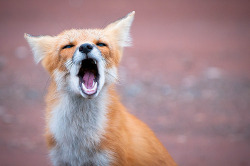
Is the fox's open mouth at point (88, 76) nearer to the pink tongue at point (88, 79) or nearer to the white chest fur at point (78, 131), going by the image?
the pink tongue at point (88, 79)

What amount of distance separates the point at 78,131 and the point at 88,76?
781 mm

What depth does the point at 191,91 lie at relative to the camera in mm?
10984

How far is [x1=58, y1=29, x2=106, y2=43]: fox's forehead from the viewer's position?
484 centimetres

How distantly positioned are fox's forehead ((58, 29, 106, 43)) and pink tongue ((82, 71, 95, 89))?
484 millimetres

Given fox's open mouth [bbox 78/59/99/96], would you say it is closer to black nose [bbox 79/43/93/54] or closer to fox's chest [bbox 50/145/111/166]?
black nose [bbox 79/43/93/54]

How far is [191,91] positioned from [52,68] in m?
6.85

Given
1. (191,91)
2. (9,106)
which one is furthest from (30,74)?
(191,91)

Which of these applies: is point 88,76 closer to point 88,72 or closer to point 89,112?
point 88,72

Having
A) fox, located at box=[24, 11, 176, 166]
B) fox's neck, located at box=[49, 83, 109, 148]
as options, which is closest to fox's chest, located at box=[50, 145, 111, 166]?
fox, located at box=[24, 11, 176, 166]

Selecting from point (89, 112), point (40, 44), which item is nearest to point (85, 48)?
point (89, 112)

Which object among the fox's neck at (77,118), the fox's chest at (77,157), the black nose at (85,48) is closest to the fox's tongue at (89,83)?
the fox's neck at (77,118)

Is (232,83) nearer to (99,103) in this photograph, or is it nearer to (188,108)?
(188,108)

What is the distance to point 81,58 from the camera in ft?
14.8

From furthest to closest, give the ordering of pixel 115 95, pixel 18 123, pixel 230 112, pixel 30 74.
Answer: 1. pixel 30 74
2. pixel 230 112
3. pixel 18 123
4. pixel 115 95
